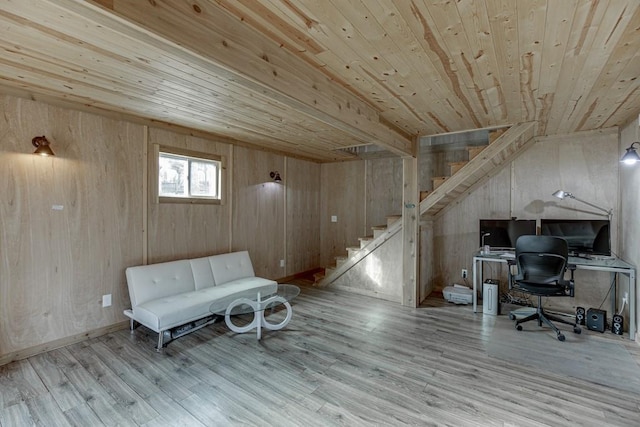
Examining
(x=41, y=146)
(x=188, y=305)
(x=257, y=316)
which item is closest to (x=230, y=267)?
(x=188, y=305)

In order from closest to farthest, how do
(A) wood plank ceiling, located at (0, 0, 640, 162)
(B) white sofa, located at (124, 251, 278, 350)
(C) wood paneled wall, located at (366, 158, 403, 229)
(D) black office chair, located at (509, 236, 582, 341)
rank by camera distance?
(A) wood plank ceiling, located at (0, 0, 640, 162) → (B) white sofa, located at (124, 251, 278, 350) → (D) black office chair, located at (509, 236, 582, 341) → (C) wood paneled wall, located at (366, 158, 403, 229)

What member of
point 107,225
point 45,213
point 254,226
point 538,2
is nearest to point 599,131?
point 538,2

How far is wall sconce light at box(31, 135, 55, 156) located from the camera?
2.65 meters

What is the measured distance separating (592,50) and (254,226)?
4.38 metres

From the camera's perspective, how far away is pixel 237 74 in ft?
5.77

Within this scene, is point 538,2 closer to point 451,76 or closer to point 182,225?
point 451,76

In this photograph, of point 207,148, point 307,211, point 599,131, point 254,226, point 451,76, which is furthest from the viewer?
point 307,211

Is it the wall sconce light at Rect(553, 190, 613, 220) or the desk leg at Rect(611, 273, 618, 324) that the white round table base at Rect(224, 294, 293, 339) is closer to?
the wall sconce light at Rect(553, 190, 613, 220)

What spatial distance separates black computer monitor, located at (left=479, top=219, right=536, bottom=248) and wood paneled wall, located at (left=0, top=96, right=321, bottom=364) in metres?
3.97

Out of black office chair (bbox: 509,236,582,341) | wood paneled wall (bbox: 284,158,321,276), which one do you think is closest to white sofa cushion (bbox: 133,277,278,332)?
wood paneled wall (bbox: 284,158,321,276)

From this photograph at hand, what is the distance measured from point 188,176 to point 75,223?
141 cm

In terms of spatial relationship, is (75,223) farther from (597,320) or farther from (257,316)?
(597,320)

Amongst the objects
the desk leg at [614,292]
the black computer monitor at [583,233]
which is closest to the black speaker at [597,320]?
the desk leg at [614,292]

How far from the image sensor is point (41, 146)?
2.66 meters
